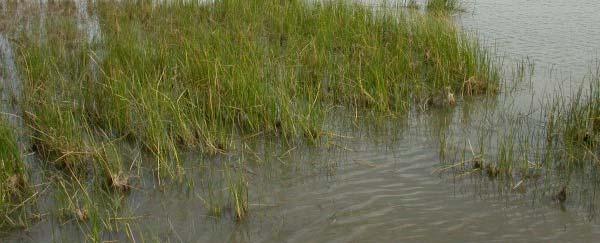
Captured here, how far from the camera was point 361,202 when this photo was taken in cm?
462

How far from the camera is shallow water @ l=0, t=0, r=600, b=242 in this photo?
13.5 feet

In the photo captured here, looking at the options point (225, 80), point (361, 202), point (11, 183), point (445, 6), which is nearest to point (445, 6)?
point (445, 6)

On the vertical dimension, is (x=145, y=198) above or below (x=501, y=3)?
below

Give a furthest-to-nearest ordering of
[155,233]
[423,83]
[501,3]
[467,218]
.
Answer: [501,3]
[423,83]
[467,218]
[155,233]

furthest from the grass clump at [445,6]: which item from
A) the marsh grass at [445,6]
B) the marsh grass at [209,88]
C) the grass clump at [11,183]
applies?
the grass clump at [11,183]

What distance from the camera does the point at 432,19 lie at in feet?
30.6

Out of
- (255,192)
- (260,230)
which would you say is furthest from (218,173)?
(260,230)

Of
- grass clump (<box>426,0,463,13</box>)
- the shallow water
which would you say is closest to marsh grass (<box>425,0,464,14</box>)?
grass clump (<box>426,0,463,13</box>)

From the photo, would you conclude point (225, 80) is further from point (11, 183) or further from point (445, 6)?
point (445, 6)

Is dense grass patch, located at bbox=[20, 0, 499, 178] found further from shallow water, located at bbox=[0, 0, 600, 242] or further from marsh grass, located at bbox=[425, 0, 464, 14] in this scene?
marsh grass, located at bbox=[425, 0, 464, 14]

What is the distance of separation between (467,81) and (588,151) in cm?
232

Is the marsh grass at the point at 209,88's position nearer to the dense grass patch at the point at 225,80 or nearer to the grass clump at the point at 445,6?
the dense grass patch at the point at 225,80

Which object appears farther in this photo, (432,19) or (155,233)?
(432,19)

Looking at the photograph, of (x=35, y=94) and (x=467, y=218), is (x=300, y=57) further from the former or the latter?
(x=467, y=218)
